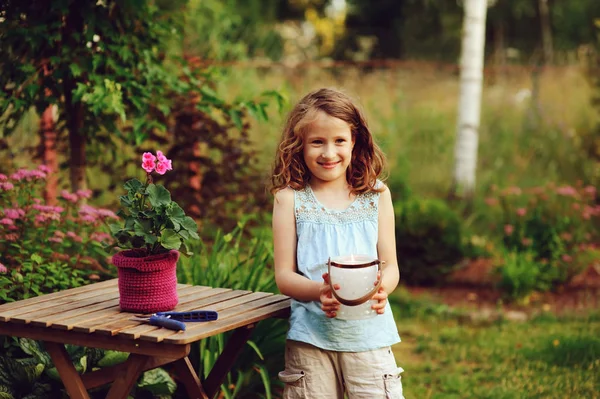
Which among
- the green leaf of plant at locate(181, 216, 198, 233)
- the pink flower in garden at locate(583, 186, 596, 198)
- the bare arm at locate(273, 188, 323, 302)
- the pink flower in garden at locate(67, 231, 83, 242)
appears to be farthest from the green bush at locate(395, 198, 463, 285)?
the green leaf of plant at locate(181, 216, 198, 233)

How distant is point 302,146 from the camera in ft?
9.68

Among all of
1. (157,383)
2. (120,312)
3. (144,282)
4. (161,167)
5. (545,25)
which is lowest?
(157,383)

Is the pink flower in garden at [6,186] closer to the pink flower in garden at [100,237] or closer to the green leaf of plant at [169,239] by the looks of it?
the pink flower in garden at [100,237]

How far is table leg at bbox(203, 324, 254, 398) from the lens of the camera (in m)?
2.98

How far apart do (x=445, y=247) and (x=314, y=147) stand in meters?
3.78

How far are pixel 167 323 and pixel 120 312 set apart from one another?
0.98 ft

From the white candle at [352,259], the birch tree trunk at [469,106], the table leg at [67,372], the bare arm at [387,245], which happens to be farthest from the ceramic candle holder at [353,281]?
the birch tree trunk at [469,106]

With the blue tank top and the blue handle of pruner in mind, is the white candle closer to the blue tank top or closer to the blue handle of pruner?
the blue tank top

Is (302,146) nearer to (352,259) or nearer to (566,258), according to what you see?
(352,259)

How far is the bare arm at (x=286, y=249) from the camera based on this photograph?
2.75 m

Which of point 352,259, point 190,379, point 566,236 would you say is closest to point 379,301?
point 352,259

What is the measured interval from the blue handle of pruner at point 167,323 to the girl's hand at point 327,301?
1.48 ft

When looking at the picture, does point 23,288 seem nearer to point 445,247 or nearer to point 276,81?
point 445,247

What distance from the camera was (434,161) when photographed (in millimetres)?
9047
